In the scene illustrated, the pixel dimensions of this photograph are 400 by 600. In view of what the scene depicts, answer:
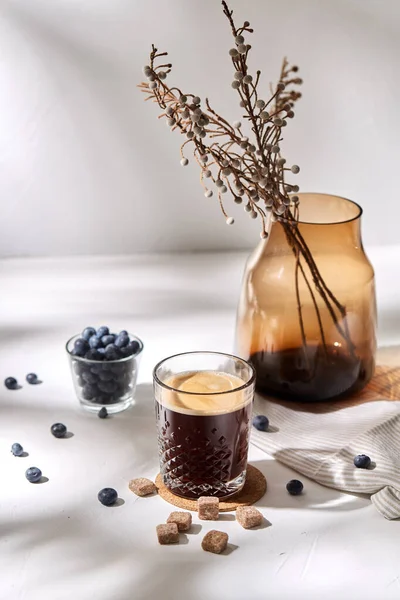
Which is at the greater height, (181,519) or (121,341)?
(121,341)

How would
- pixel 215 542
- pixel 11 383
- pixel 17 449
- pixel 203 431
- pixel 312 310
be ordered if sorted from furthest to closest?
pixel 11 383
pixel 312 310
pixel 17 449
pixel 203 431
pixel 215 542

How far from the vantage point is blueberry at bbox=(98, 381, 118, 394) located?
60.8 inches

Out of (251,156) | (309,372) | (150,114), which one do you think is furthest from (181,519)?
(150,114)

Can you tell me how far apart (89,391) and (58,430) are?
0.10 metres

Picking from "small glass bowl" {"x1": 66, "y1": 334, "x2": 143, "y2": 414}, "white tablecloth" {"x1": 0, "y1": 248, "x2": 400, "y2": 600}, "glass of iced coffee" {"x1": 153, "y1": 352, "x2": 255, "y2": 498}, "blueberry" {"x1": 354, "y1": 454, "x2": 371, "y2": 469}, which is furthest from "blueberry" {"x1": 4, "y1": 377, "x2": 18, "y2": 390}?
"blueberry" {"x1": 354, "y1": 454, "x2": 371, "y2": 469}

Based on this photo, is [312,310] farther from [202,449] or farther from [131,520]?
[131,520]

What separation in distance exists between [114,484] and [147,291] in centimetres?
85

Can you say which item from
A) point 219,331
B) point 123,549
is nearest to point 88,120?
point 219,331

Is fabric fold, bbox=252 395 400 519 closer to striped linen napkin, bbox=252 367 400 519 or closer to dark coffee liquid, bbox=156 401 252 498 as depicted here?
striped linen napkin, bbox=252 367 400 519

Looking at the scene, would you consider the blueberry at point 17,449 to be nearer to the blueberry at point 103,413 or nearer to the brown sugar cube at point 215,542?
the blueberry at point 103,413

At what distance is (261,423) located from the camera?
150 cm

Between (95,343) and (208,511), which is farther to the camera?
(95,343)

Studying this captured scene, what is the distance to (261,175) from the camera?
133cm

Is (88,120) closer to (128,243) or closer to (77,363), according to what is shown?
(128,243)
